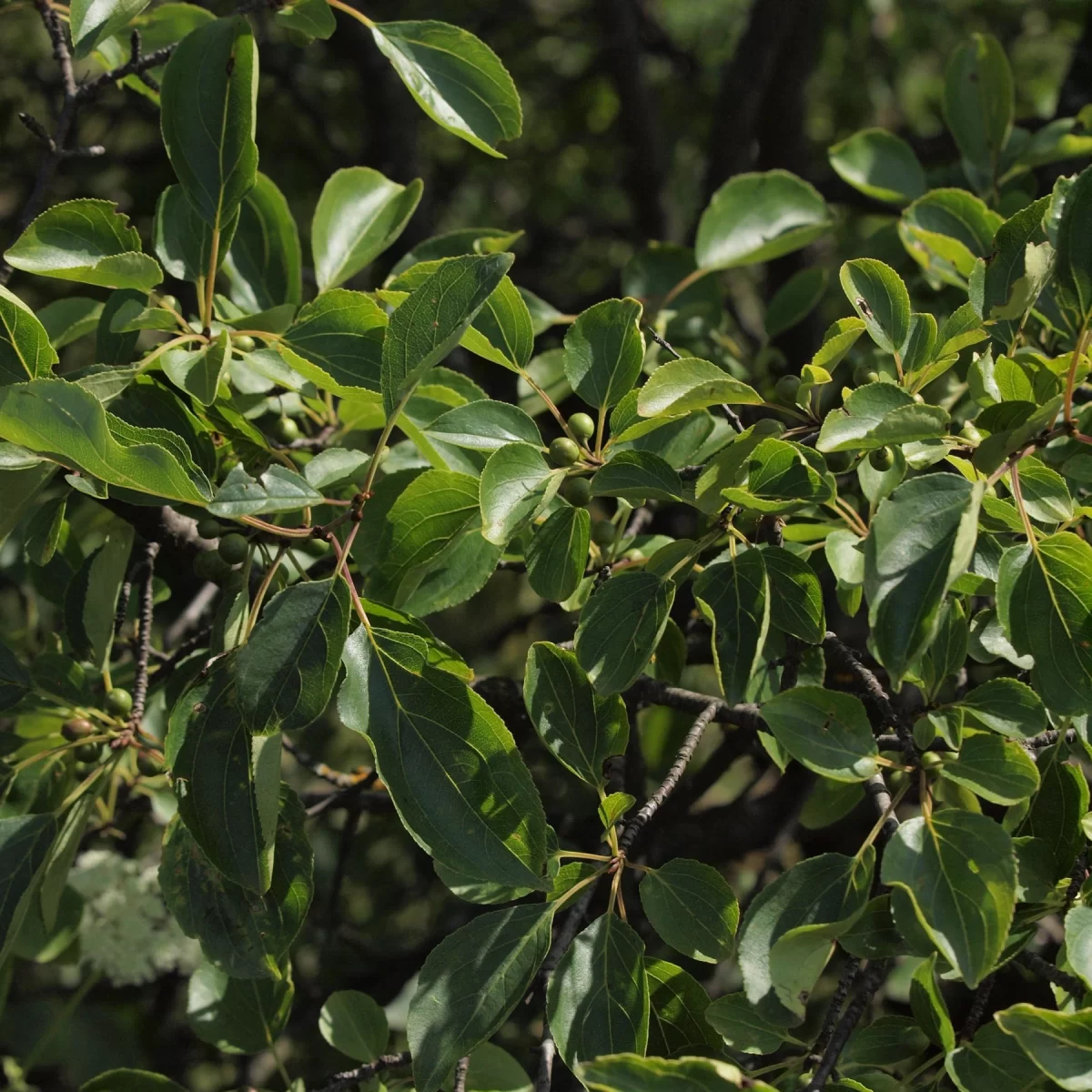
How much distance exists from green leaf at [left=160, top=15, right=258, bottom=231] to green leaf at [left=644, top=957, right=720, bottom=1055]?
0.83 m

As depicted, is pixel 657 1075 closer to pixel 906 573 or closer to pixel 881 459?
pixel 906 573

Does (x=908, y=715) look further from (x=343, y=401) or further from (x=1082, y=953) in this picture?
(x=343, y=401)

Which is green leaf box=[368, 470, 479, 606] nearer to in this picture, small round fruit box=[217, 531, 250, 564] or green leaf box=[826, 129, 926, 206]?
small round fruit box=[217, 531, 250, 564]

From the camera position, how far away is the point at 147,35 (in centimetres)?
148

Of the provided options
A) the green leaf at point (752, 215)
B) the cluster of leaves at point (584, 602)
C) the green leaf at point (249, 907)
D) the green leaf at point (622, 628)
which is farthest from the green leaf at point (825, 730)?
the green leaf at point (752, 215)

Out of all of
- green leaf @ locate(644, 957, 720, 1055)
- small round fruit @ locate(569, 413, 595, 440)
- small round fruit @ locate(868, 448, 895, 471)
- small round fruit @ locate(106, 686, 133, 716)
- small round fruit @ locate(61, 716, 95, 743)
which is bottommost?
small round fruit @ locate(61, 716, 95, 743)

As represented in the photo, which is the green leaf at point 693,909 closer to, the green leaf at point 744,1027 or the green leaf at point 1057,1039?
the green leaf at point 744,1027

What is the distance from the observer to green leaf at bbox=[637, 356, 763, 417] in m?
0.89

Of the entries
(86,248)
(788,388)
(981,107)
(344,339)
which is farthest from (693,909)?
(981,107)

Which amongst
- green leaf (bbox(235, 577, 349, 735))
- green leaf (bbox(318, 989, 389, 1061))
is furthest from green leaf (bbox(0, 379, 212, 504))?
green leaf (bbox(318, 989, 389, 1061))

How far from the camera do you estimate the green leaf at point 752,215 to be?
1.66 meters

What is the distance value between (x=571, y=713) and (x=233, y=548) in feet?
1.22

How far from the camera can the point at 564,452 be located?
102 centimetres

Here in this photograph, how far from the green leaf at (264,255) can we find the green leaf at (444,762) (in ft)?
1.97
